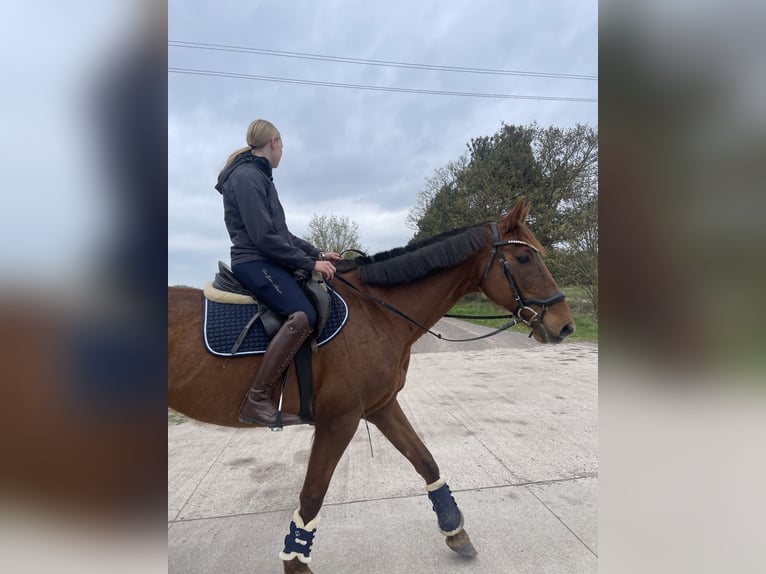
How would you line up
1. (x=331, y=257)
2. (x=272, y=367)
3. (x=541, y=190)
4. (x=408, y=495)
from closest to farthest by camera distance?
(x=272, y=367) → (x=331, y=257) → (x=408, y=495) → (x=541, y=190)

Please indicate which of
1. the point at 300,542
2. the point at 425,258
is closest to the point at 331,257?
the point at 425,258

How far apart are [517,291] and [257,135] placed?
187cm

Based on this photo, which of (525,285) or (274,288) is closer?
(274,288)

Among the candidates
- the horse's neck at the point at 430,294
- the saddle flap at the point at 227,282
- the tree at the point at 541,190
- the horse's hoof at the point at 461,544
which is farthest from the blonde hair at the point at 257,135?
the tree at the point at 541,190

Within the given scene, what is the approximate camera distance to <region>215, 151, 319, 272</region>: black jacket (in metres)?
2.14

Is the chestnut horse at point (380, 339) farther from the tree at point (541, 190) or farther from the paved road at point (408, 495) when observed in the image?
the tree at point (541, 190)

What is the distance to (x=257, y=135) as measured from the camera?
2340mm

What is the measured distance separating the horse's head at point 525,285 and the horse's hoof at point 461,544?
1.33 meters

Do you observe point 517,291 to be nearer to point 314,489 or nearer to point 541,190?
point 314,489
